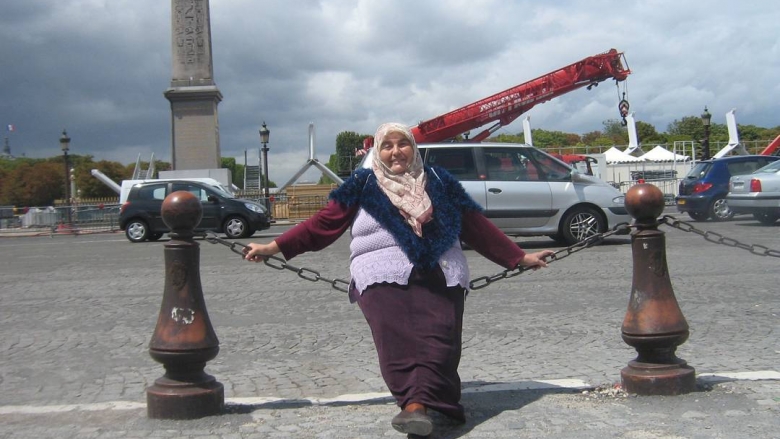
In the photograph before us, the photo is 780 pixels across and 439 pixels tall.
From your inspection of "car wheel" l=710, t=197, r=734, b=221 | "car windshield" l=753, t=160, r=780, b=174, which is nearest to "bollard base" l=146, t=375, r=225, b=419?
"car windshield" l=753, t=160, r=780, b=174

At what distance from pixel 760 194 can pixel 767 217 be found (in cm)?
89

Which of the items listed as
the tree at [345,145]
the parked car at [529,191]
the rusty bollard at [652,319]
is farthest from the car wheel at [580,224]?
the tree at [345,145]

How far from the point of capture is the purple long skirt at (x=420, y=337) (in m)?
3.55

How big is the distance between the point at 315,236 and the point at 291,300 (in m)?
4.31

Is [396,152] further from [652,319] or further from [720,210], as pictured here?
[720,210]

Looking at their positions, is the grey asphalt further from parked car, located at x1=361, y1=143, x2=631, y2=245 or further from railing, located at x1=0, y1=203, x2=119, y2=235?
railing, located at x1=0, y1=203, x2=119, y2=235

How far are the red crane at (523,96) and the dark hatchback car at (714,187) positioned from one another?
20.0 ft

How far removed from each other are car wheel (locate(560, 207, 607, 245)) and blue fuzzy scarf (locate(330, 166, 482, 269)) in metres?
9.22

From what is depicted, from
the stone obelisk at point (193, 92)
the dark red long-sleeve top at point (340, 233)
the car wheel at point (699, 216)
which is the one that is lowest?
the car wheel at point (699, 216)

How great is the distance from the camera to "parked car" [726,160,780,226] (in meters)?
16.7

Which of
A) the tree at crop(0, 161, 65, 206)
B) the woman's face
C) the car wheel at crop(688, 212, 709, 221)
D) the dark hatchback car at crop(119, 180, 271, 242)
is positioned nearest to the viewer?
the woman's face

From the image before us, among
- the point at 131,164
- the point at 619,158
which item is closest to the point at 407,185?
the point at 619,158

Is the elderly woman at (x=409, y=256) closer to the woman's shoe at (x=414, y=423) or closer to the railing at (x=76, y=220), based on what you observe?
the woman's shoe at (x=414, y=423)

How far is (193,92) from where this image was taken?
121 ft
